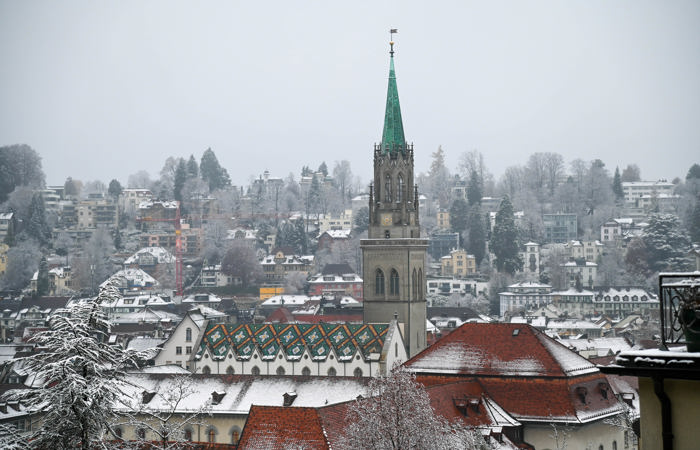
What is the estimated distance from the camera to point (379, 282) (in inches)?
3270

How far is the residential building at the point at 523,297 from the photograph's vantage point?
17888cm

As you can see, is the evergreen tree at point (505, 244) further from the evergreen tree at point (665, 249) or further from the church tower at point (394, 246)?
the church tower at point (394, 246)

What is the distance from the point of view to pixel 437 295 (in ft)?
618

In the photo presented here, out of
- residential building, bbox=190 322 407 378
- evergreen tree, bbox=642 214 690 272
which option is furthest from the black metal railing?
evergreen tree, bbox=642 214 690 272

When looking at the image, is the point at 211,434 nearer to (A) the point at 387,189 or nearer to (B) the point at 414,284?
(B) the point at 414,284

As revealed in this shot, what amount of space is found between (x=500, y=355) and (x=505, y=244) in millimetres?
142169

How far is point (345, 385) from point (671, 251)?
476 feet

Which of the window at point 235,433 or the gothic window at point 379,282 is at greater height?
the gothic window at point 379,282

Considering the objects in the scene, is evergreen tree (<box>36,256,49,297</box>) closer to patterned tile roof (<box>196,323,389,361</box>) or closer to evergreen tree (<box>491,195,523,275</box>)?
evergreen tree (<box>491,195,523,275</box>)

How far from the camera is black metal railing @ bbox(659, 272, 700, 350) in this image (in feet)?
37.3

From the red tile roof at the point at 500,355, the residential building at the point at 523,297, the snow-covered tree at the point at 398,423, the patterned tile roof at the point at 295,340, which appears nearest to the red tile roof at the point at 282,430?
the snow-covered tree at the point at 398,423

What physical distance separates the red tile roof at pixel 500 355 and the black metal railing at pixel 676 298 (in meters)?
41.6

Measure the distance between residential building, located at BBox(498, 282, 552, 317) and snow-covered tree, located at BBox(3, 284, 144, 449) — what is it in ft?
503

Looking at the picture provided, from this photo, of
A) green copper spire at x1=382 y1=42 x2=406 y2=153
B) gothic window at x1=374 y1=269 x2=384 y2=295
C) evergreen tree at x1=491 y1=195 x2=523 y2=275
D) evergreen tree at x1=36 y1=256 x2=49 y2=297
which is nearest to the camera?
gothic window at x1=374 y1=269 x2=384 y2=295
